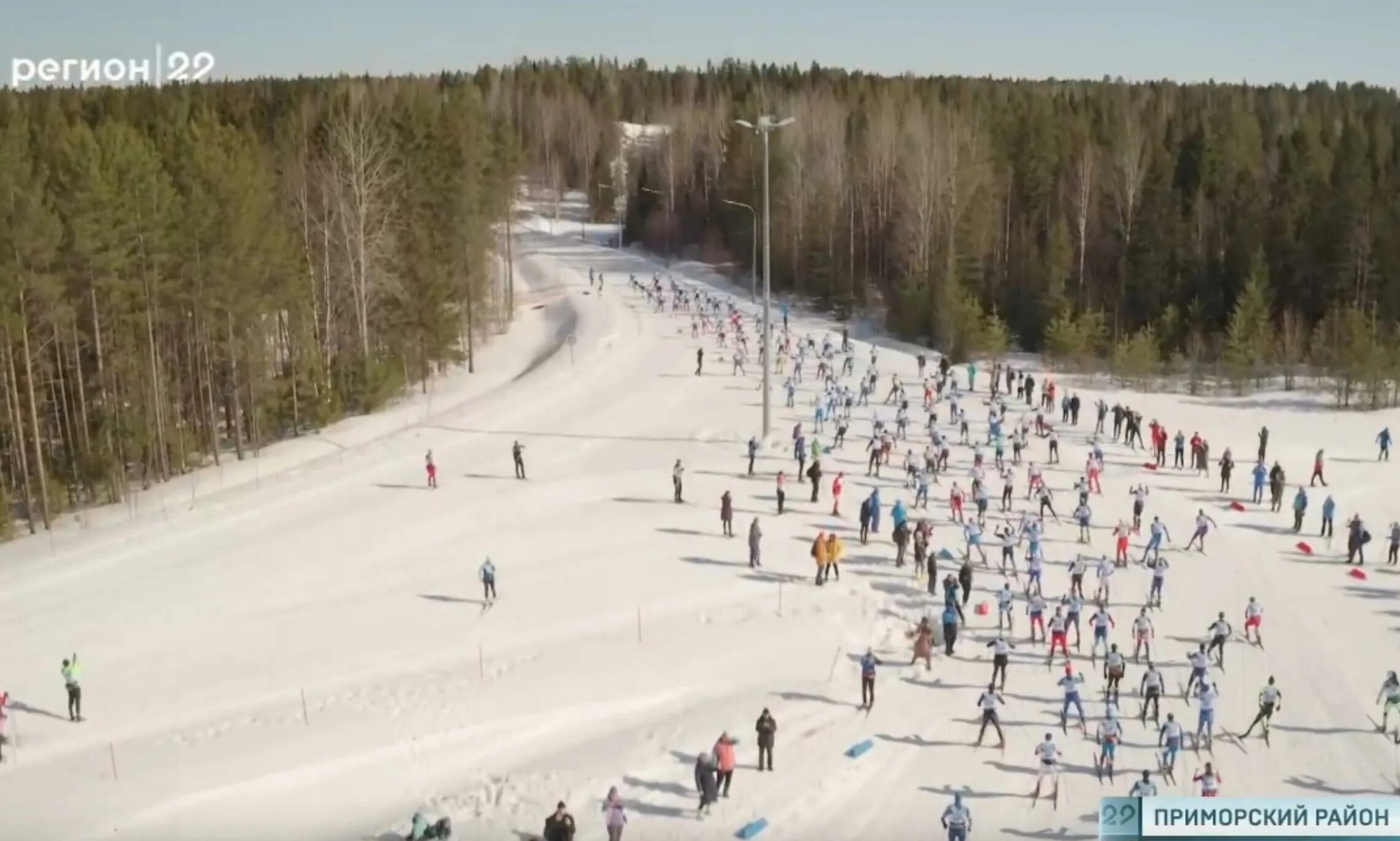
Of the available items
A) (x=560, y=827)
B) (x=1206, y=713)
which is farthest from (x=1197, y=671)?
(x=560, y=827)

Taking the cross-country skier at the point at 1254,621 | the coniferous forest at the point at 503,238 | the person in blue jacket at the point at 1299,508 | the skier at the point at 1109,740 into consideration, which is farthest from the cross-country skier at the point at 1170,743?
the coniferous forest at the point at 503,238

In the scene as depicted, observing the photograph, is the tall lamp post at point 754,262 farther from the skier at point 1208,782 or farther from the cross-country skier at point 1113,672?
the skier at point 1208,782

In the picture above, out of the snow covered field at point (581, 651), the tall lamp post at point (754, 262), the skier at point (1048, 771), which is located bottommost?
the snow covered field at point (581, 651)

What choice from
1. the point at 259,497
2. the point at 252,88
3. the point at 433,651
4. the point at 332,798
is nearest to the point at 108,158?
the point at 259,497

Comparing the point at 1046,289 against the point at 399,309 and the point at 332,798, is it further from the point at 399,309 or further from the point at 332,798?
the point at 332,798

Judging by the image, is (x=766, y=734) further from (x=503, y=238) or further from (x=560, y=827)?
(x=503, y=238)
